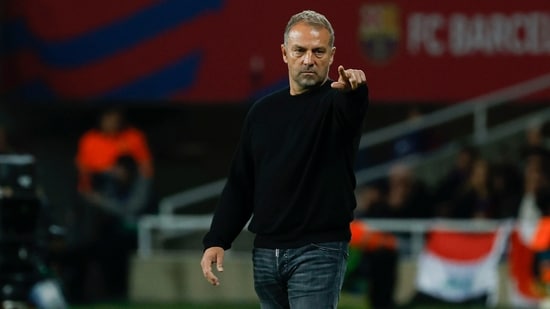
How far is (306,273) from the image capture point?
770 cm

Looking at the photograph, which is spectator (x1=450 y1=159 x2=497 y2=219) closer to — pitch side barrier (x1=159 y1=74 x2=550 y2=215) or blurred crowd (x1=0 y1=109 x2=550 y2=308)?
→ blurred crowd (x1=0 y1=109 x2=550 y2=308)

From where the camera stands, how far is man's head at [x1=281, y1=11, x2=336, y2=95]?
7.58m

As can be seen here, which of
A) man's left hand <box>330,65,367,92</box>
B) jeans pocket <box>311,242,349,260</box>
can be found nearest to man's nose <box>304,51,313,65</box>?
→ man's left hand <box>330,65,367,92</box>

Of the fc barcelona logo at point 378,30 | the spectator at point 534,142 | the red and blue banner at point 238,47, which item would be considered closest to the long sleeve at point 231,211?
the spectator at point 534,142

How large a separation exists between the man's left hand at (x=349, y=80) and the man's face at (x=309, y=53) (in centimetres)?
31

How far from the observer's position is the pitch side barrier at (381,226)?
17.3 m

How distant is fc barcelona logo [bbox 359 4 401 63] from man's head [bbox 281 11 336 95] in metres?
11.8

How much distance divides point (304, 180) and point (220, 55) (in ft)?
40.2

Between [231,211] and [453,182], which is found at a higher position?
[231,211]

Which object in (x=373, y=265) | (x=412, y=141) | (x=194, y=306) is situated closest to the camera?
(x=373, y=265)

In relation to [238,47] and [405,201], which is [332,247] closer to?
[405,201]

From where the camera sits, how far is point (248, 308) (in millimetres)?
16484

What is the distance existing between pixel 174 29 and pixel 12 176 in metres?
8.41

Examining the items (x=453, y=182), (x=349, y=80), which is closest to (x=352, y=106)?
(x=349, y=80)
